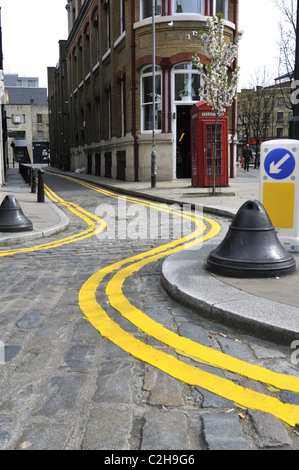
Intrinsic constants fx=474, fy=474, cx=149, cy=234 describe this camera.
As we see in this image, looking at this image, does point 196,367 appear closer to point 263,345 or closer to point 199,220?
point 263,345

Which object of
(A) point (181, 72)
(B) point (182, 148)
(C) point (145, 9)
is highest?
(C) point (145, 9)

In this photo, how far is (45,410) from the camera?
101 inches

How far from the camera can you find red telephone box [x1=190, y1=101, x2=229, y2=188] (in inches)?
696

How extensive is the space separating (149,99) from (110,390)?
2298cm

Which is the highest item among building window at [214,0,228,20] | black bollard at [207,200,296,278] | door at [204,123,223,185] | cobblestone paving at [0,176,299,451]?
building window at [214,0,228,20]

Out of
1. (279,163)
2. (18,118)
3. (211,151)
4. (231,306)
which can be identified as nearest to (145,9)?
(211,151)

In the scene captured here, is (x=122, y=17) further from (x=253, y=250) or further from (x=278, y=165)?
(x=253, y=250)

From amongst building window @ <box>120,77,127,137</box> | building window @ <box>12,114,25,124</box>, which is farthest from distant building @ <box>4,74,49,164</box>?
building window @ <box>120,77,127,137</box>

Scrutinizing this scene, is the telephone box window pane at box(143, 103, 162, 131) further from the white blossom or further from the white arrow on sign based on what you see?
the white arrow on sign

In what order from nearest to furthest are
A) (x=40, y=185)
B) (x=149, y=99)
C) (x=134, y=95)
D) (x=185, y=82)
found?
(x=40, y=185), (x=185, y=82), (x=149, y=99), (x=134, y=95)

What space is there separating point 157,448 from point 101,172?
103 ft

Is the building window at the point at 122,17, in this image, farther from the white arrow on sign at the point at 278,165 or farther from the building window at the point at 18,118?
the building window at the point at 18,118

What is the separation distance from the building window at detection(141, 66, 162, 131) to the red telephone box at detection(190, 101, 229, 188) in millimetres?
5912

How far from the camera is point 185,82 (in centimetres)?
2352
